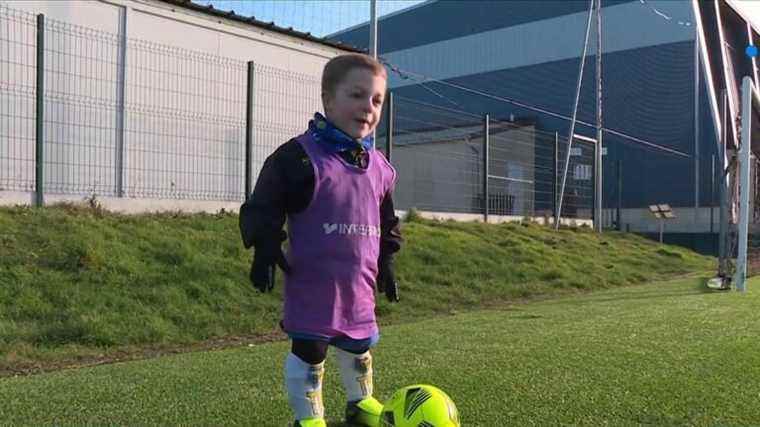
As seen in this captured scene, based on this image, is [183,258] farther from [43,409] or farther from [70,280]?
[43,409]

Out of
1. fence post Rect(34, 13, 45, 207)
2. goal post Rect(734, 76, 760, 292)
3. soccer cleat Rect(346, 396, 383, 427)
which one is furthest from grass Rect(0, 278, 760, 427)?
fence post Rect(34, 13, 45, 207)

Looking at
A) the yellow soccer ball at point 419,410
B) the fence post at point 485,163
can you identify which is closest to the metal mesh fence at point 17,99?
the yellow soccer ball at point 419,410

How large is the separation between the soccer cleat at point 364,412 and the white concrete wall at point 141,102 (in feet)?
21.0

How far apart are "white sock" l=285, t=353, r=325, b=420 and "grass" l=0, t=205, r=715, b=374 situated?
3.15 m

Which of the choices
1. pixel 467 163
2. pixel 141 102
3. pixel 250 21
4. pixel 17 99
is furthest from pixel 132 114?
pixel 467 163

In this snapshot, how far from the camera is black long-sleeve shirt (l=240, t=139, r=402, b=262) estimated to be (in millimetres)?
2457

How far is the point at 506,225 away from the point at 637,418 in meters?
11.9

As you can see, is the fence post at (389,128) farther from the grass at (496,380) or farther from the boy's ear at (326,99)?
the boy's ear at (326,99)

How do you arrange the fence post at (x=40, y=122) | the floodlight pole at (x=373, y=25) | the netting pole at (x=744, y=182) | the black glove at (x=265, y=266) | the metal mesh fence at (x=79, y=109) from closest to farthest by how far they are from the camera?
the black glove at (x=265, y=266) → the fence post at (x=40, y=122) → the metal mesh fence at (x=79, y=109) → the netting pole at (x=744, y=182) → the floodlight pole at (x=373, y=25)

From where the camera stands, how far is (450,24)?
118 ft

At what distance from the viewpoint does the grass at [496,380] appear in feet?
9.95

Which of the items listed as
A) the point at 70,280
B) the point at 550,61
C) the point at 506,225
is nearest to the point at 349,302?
the point at 70,280

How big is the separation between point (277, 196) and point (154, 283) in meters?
4.73

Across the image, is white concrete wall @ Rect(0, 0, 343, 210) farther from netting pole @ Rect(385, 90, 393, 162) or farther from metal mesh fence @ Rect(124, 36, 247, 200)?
netting pole @ Rect(385, 90, 393, 162)
